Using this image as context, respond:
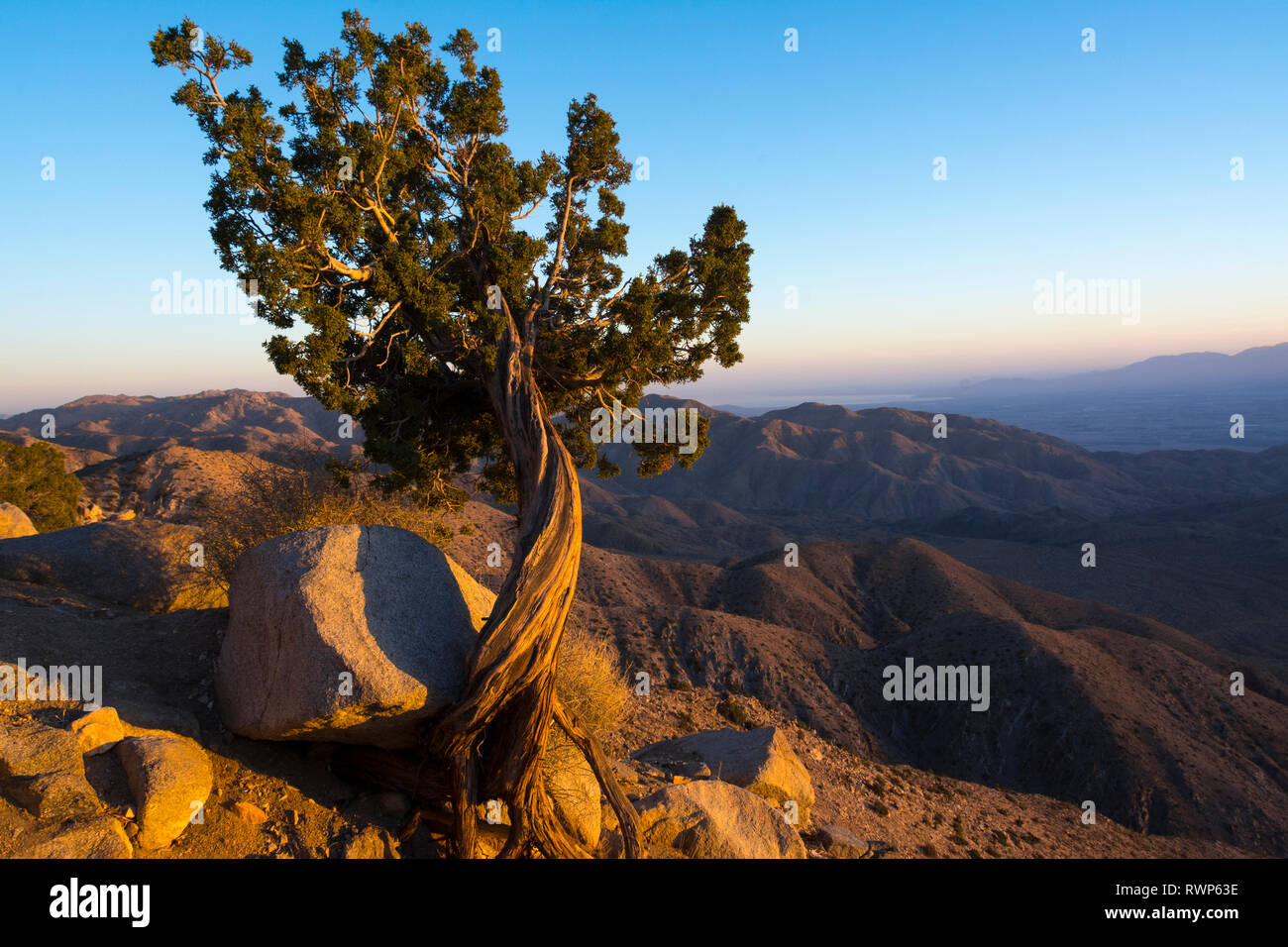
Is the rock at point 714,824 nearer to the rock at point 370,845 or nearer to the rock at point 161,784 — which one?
the rock at point 370,845

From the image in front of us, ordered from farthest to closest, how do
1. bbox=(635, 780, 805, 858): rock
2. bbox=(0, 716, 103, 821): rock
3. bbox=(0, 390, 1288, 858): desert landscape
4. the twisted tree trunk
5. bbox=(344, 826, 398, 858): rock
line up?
1. bbox=(635, 780, 805, 858): rock
2. the twisted tree trunk
3. bbox=(0, 390, 1288, 858): desert landscape
4. bbox=(344, 826, 398, 858): rock
5. bbox=(0, 716, 103, 821): rock

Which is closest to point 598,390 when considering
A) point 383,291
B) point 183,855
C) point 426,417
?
point 426,417

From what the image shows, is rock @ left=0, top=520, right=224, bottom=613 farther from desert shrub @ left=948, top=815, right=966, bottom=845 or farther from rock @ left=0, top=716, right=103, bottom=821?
desert shrub @ left=948, top=815, right=966, bottom=845

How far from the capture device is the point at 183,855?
5.75 metres

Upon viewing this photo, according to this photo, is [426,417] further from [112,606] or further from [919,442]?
[919,442]

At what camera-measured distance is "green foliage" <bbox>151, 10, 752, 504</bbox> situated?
31.2 ft

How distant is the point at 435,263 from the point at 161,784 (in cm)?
904

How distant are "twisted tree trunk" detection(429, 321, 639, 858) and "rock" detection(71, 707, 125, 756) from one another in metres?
3.11

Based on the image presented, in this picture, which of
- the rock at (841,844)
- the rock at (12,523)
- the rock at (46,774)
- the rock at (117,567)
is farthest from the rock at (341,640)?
the rock at (12,523)

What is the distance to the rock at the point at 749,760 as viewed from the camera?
12.2m

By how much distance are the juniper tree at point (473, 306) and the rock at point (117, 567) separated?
5.07 metres

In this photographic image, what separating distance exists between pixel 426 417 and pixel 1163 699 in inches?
1746

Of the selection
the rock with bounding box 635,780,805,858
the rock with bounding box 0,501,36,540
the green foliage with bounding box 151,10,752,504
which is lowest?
the rock with bounding box 635,780,805,858

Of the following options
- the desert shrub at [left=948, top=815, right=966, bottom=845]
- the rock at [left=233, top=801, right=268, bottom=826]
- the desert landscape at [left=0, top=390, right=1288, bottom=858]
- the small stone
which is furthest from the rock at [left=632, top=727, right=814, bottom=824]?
the rock at [left=233, top=801, right=268, bottom=826]
